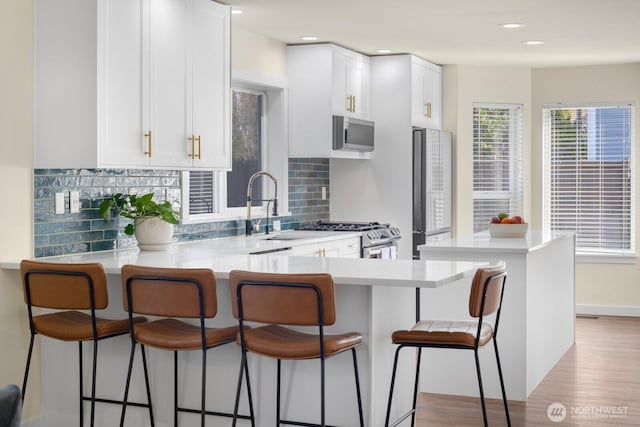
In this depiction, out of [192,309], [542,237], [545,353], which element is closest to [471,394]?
[545,353]

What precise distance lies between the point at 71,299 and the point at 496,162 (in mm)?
5612

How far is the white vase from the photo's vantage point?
4785mm

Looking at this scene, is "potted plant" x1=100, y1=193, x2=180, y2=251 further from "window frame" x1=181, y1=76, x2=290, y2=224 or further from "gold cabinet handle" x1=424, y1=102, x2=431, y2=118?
"gold cabinet handle" x1=424, y1=102, x2=431, y2=118

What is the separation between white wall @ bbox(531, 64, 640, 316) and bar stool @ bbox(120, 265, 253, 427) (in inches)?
218

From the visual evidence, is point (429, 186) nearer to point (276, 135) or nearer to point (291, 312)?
point (276, 135)

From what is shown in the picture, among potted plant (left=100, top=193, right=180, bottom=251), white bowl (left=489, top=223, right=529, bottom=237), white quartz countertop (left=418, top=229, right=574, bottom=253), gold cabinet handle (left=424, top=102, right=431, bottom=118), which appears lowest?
white quartz countertop (left=418, top=229, right=574, bottom=253)

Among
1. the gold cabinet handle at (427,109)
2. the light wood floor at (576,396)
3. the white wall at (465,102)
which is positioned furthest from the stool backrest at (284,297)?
the white wall at (465,102)

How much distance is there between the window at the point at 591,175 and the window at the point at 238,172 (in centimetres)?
324

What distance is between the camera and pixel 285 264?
13.3ft

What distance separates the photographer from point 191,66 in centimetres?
492

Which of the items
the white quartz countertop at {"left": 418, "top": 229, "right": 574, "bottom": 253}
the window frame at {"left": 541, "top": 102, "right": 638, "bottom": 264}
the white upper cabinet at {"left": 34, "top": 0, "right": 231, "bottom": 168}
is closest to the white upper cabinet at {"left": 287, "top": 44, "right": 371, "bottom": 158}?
the white quartz countertop at {"left": 418, "top": 229, "right": 574, "bottom": 253}

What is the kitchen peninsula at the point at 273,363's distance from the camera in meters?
3.63

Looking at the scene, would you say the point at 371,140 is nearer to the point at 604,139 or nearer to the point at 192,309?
the point at 604,139

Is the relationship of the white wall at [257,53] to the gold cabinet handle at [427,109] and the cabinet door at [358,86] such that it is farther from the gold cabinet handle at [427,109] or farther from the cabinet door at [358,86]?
the gold cabinet handle at [427,109]
